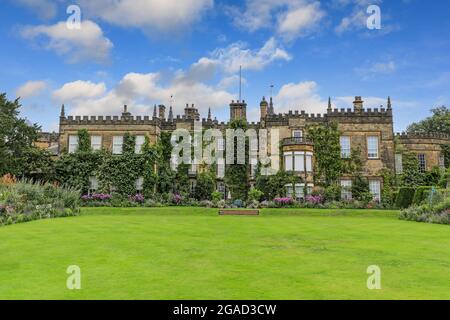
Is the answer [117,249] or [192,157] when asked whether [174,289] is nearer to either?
[117,249]

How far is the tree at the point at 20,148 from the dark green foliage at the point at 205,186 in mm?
11841

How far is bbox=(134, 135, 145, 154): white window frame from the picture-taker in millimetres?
34766

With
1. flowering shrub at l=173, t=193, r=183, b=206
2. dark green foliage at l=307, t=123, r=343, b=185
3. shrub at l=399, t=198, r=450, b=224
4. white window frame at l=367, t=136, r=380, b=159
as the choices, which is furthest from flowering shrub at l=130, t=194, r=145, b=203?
white window frame at l=367, t=136, r=380, b=159

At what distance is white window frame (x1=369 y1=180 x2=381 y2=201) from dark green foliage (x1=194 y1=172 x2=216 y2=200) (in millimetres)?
12727

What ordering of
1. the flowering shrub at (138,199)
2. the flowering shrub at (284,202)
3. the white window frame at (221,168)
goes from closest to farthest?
1. the flowering shrub at (284,202)
2. the flowering shrub at (138,199)
3. the white window frame at (221,168)

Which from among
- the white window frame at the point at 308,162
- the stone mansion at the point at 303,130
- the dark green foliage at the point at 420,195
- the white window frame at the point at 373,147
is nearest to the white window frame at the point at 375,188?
the stone mansion at the point at 303,130

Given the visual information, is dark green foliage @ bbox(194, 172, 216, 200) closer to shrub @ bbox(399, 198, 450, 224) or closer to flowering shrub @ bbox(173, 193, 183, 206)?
flowering shrub @ bbox(173, 193, 183, 206)

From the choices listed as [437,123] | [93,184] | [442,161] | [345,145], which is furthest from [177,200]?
[437,123]

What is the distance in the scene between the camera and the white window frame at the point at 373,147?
1363 inches

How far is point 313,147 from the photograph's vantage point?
34125 mm

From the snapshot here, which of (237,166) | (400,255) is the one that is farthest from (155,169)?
(400,255)

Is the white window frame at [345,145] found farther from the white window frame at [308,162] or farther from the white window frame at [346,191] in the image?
the white window frame at [308,162]

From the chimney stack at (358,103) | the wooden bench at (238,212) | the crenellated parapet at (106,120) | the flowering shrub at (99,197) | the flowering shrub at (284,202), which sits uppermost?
the chimney stack at (358,103)
